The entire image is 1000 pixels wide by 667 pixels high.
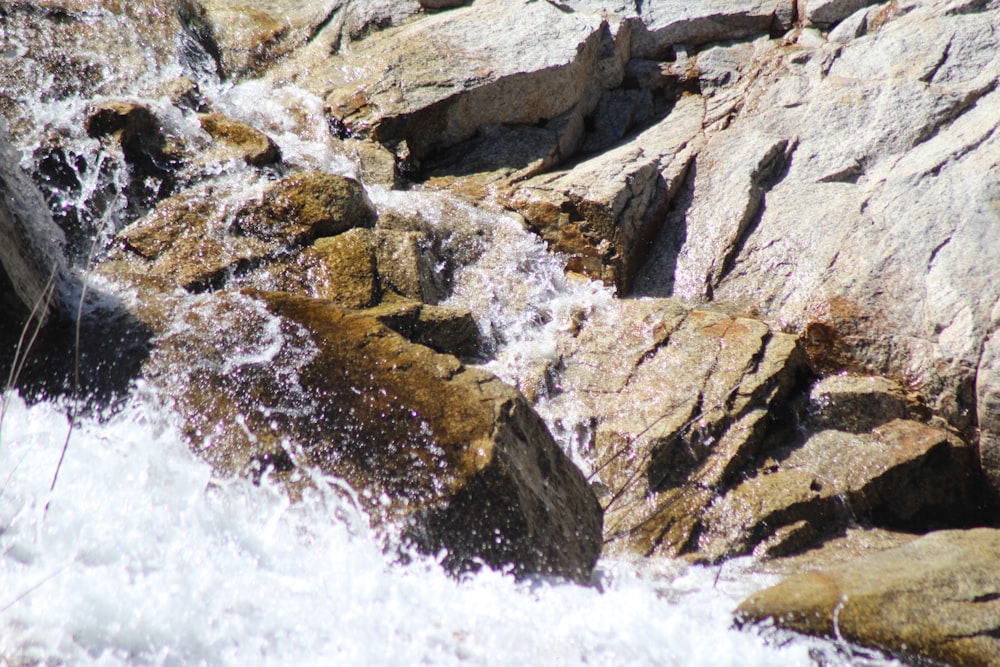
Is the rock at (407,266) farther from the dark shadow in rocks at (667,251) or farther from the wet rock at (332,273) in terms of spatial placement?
the dark shadow in rocks at (667,251)

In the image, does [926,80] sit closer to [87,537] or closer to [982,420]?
[982,420]

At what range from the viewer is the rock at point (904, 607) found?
3336mm

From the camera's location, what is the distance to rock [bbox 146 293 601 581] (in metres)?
3.48

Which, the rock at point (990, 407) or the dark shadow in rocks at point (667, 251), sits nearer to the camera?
the rock at point (990, 407)

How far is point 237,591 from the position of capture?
9.57ft

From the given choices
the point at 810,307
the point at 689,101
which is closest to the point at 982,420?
the point at 810,307

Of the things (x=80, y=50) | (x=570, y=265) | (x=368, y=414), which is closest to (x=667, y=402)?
(x=570, y=265)

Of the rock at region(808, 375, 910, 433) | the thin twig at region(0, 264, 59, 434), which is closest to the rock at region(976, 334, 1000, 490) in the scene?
the rock at region(808, 375, 910, 433)

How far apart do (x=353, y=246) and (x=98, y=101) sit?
12.0 ft

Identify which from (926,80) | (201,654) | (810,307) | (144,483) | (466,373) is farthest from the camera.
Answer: (926,80)

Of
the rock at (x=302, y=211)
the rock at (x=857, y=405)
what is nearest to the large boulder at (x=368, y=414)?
the rock at (x=302, y=211)

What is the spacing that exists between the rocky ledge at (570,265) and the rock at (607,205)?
0.11ft

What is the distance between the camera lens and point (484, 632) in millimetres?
3035

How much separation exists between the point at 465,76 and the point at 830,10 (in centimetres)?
419
